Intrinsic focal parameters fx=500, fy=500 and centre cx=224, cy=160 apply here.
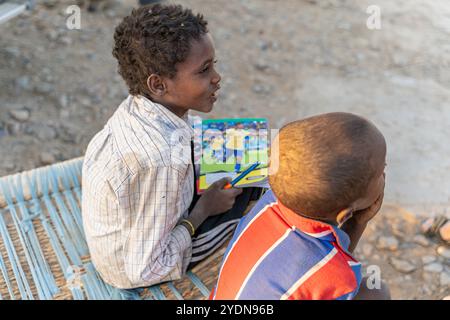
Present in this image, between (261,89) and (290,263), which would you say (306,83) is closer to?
(261,89)

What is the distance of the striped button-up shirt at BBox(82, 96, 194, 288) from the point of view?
1.34m

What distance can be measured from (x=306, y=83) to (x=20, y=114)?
1750 millimetres

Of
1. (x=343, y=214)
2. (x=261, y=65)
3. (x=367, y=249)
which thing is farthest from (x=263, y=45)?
(x=343, y=214)

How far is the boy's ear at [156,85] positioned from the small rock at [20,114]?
1666 millimetres

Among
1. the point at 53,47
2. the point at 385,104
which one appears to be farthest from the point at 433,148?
the point at 53,47

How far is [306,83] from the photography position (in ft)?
10.5

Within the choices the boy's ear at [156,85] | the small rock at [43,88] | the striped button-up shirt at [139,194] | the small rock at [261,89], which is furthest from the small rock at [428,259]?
the small rock at [43,88]

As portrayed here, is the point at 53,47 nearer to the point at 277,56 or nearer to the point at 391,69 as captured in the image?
the point at 277,56

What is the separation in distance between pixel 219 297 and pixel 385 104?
6.99ft

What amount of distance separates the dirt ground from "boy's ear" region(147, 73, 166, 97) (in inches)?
47.2

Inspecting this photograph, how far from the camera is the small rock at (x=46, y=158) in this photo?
8.78ft

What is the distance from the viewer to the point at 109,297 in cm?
157

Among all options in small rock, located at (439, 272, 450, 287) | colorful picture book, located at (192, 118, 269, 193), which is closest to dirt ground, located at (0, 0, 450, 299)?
small rock, located at (439, 272, 450, 287)

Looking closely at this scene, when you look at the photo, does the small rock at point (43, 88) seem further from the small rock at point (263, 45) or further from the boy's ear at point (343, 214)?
the boy's ear at point (343, 214)
